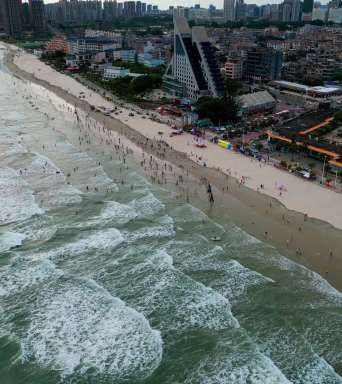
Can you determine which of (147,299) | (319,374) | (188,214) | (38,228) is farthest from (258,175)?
(319,374)

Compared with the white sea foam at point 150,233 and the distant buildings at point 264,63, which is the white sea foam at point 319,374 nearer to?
the white sea foam at point 150,233

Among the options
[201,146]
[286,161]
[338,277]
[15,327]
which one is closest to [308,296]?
[338,277]

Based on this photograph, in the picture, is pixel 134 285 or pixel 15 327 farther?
pixel 134 285

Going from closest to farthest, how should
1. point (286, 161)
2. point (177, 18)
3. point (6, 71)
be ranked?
point (286, 161) < point (177, 18) < point (6, 71)

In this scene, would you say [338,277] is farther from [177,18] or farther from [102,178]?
[177,18]

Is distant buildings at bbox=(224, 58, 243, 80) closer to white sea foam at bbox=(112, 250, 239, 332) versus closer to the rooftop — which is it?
the rooftop

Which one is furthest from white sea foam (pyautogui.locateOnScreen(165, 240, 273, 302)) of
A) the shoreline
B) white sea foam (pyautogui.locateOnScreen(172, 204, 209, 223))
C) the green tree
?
the green tree
